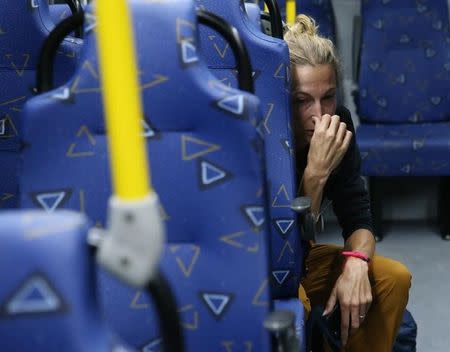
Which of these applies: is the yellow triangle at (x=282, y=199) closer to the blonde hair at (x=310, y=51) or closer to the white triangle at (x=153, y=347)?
the blonde hair at (x=310, y=51)

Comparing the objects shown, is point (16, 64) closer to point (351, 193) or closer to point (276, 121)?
point (276, 121)

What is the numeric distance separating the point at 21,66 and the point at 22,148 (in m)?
0.68

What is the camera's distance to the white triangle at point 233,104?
4.01 feet

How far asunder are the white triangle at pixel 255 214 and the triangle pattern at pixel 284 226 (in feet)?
1.80

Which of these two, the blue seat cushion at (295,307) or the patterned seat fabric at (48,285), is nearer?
the patterned seat fabric at (48,285)

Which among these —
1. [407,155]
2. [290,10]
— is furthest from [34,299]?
[407,155]

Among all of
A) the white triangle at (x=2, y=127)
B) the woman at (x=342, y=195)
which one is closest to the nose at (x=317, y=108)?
the woman at (x=342, y=195)

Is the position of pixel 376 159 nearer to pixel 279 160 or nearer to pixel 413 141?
pixel 413 141

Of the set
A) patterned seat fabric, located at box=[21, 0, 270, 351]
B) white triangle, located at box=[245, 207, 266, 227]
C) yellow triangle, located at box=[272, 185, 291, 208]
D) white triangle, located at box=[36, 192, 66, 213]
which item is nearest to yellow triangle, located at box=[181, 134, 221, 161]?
patterned seat fabric, located at box=[21, 0, 270, 351]

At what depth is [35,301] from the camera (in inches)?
33.1

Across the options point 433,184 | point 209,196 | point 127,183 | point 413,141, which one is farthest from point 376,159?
point 127,183

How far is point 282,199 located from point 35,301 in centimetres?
102

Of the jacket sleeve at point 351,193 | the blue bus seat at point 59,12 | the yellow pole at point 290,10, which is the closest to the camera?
the jacket sleeve at point 351,193

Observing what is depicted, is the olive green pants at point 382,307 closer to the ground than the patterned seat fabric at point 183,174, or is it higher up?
closer to the ground
